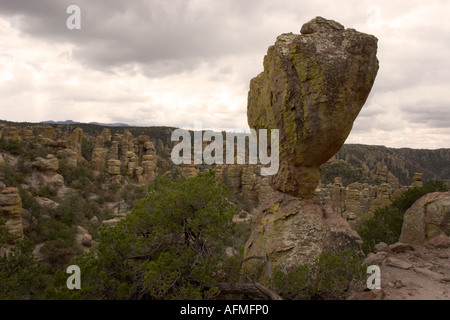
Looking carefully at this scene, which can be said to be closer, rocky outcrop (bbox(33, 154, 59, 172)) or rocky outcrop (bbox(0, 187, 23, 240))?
rocky outcrop (bbox(0, 187, 23, 240))

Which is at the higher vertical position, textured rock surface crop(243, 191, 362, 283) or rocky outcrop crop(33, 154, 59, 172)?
rocky outcrop crop(33, 154, 59, 172)

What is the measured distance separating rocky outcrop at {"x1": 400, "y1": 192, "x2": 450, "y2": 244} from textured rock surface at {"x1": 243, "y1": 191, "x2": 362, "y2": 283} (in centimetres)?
419

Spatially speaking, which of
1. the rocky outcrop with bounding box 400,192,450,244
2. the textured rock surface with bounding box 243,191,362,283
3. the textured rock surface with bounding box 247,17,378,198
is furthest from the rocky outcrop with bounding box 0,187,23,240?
the rocky outcrop with bounding box 400,192,450,244

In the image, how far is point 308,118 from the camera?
6.86 meters

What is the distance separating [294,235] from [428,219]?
584 cm

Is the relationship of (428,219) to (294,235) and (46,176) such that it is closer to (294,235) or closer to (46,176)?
(294,235)

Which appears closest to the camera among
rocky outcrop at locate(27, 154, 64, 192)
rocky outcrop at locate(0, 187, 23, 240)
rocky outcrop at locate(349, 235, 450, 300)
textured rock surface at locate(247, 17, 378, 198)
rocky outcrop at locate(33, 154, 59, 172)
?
rocky outcrop at locate(349, 235, 450, 300)

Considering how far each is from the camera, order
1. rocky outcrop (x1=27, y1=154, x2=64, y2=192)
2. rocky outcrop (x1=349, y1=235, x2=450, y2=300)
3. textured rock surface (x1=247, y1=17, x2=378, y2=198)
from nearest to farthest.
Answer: rocky outcrop (x1=349, y1=235, x2=450, y2=300)
textured rock surface (x1=247, y1=17, x2=378, y2=198)
rocky outcrop (x1=27, y1=154, x2=64, y2=192)

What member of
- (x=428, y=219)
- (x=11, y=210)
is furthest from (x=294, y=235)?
(x=11, y=210)

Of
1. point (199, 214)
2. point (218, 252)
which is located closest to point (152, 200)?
point (199, 214)

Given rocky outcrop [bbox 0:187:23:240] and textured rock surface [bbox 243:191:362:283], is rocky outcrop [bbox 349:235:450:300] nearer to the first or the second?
textured rock surface [bbox 243:191:362:283]

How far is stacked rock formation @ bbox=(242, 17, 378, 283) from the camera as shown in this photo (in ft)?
21.7
